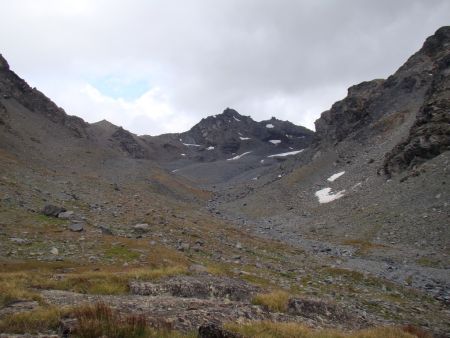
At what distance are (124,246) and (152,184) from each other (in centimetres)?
6400

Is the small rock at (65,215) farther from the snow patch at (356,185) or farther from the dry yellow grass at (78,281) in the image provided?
the snow patch at (356,185)

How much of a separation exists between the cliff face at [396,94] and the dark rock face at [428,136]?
4.53 meters

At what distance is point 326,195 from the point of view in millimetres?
81875

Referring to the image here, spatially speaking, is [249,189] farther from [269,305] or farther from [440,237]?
[269,305]

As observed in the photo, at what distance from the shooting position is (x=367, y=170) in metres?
81.6

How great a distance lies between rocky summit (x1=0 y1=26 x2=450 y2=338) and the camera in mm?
13656

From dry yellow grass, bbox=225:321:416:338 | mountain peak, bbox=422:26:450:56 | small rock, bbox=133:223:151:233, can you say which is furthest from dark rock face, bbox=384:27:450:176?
dry yellow grass, bbox=225:321:416:338

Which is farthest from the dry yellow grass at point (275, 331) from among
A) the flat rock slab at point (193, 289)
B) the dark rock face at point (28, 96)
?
the dark rock face at point (28, 96)

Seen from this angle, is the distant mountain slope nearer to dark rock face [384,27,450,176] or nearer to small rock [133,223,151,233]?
dark rock face [384,27,450,176]

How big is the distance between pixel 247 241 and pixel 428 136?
40236 millimetres

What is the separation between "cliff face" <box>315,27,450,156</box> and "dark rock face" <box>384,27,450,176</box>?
4530 mm

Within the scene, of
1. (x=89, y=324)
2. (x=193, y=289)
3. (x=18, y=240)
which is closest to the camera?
(x=89, y=324)

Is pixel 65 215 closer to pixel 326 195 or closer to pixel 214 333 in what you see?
pixel 214 333

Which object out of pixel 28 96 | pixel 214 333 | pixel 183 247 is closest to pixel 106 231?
pixel 183 247
